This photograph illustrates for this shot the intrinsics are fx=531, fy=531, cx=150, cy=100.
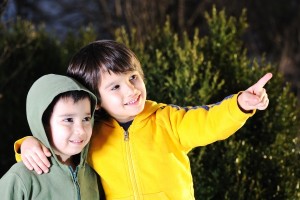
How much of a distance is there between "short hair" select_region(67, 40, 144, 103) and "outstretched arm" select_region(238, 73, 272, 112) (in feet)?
1.91

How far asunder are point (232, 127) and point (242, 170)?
1.20 metres

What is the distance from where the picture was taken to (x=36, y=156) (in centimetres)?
252

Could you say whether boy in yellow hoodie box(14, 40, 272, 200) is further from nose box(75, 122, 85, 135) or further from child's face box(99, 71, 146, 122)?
nose box(75, 122, 85, 135)

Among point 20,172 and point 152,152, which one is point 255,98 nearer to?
point 152,152

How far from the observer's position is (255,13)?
11.3 meters

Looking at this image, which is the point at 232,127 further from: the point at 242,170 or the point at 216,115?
the point at 242,170

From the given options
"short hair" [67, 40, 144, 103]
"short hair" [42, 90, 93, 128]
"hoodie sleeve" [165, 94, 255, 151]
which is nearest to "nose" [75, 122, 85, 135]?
"short hair" [42, 90, 93, 128]

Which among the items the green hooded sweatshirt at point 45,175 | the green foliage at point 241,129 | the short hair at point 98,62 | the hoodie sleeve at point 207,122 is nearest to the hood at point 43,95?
the green hooded sweatshirt at point 45,175

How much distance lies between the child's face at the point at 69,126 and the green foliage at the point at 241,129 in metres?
1.18

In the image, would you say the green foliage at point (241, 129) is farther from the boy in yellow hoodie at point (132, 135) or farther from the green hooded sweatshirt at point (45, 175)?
the green hooded sweatshirt at point (45, 175)

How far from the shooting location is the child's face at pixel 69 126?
2496 mm

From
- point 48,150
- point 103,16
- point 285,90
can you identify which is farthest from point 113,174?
point 103,16

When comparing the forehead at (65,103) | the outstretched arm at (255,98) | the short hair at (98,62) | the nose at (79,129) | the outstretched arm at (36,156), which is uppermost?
the short hair at (98,62)

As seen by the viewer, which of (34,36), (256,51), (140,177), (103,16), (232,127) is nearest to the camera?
(232,127)
